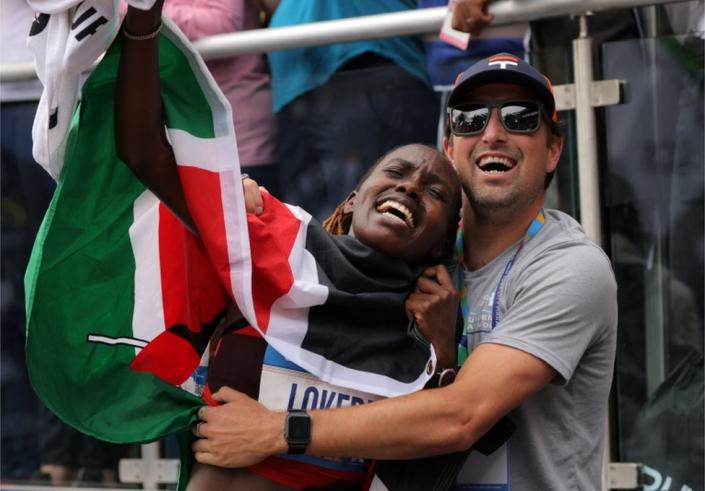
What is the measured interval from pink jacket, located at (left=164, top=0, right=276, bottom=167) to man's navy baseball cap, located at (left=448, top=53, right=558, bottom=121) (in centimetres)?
148

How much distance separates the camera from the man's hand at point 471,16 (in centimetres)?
461

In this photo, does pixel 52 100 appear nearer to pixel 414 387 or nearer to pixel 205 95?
pixel 205 95

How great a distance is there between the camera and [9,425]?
541 cm

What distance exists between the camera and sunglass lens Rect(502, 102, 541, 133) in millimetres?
3666

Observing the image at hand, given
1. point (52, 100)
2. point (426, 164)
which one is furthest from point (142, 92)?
point (426, 164)

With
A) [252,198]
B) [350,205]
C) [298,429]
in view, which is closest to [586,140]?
[350,205]

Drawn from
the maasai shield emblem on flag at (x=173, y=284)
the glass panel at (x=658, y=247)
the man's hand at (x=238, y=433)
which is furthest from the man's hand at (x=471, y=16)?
the man's hand at (x=238, y=433)

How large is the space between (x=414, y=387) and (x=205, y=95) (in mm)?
873

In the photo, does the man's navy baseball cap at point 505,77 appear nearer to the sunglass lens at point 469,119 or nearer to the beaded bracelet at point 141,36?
the sunglass lens at point 469,119

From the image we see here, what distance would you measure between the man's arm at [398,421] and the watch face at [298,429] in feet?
0.05

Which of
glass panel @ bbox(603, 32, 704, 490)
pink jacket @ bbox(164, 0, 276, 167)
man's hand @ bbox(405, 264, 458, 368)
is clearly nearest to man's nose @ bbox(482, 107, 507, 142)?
man's hand @ bbox(405, 264, 458, 368)

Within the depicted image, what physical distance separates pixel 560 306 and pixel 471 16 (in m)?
1.55

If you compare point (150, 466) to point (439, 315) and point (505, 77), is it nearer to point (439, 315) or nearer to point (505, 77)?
point (439, 315)

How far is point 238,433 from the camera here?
3250 mm
